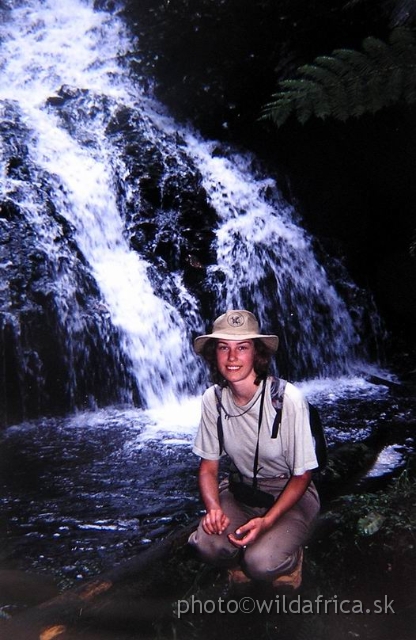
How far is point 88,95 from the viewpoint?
11312 millimetres

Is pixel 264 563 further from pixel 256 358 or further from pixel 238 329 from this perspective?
pixel 238 329

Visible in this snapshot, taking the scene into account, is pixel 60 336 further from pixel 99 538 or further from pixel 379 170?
pixel 379 170

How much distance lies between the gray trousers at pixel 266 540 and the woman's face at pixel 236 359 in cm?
65

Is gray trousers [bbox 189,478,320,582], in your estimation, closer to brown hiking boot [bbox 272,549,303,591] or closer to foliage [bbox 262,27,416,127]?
brown hiking boot [bbox 272,549,303,591]

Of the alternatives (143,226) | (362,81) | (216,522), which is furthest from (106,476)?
(143,226)

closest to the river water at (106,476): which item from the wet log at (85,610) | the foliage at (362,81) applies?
the wet log at (85,610)

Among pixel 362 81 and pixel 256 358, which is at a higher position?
pixel 362 81

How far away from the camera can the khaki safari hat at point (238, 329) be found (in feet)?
8.93

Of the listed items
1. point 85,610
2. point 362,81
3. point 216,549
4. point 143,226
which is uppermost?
point 143,226

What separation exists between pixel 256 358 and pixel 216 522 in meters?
0.87

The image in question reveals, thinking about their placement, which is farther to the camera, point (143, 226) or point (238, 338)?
point (143, 226)

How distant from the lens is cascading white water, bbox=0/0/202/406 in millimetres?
7621

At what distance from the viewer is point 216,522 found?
2660 mm

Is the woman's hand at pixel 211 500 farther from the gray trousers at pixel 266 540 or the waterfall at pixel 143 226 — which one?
A: the waterfall at pixel 143 226
